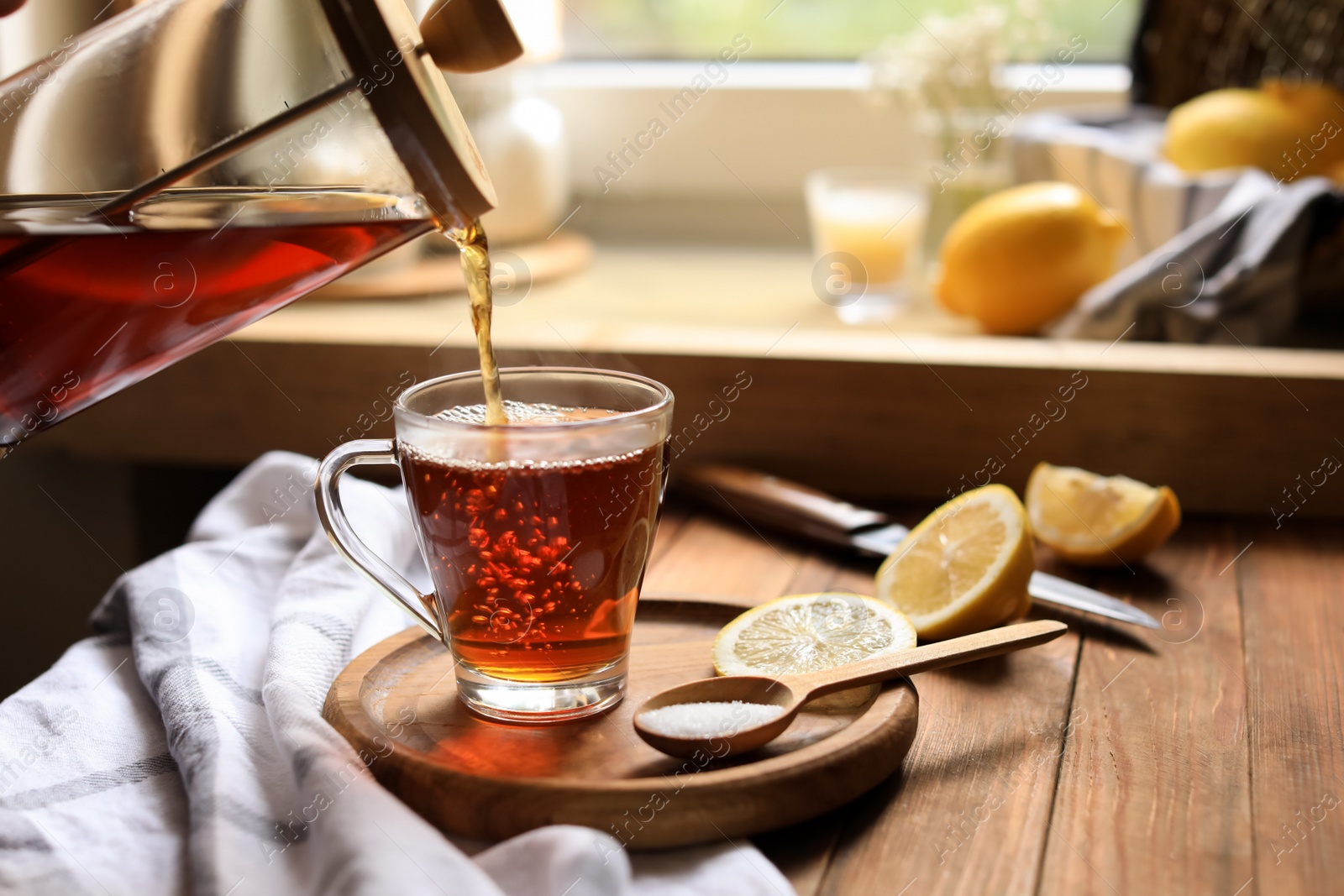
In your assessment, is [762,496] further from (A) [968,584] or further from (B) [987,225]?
(B) [987,225]

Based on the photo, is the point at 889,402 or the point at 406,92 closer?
the point at 406,92

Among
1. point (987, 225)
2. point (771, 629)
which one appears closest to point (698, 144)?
point (987, 225)

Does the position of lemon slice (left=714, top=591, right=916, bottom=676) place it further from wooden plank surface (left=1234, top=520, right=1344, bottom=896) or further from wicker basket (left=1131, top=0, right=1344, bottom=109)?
wicker basket (left=1131, top=0, right=1344, bottom=109)

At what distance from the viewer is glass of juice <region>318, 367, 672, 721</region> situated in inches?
27.1

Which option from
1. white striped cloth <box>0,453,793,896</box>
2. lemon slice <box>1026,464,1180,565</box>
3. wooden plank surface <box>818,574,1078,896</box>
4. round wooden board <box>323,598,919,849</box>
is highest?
white striped cloth <box>0,453,793,896</box>

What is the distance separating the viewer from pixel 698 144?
1870mm

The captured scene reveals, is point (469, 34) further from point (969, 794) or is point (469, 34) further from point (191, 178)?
point (969, 794)

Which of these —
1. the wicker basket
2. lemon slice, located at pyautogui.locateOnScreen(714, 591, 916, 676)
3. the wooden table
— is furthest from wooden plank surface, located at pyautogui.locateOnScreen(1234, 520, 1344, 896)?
the wicker basket

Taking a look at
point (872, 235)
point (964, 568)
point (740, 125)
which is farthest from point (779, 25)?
point (964, 568)

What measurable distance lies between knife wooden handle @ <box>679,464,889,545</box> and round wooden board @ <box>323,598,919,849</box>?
28 cm

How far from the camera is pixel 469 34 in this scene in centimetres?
62

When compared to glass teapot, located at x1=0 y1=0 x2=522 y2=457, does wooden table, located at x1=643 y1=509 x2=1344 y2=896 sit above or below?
below

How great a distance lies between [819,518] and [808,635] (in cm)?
25

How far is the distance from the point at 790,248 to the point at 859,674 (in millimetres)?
1248
